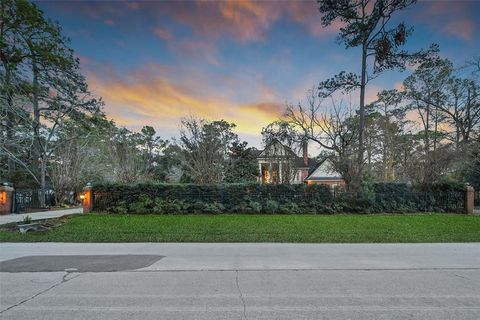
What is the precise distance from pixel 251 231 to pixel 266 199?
5.42m

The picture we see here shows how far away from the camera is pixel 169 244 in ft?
25.2

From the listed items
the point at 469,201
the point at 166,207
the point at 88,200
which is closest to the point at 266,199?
the point at 166,207

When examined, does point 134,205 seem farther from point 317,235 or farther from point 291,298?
point 291,298

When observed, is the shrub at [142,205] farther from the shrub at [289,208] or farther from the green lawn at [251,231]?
the shrub at [289,208]

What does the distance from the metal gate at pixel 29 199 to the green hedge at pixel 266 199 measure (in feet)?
18.2

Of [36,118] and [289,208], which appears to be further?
[36,118]

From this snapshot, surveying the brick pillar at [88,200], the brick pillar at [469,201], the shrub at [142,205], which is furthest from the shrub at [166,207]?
the brick pillar at [469,201]

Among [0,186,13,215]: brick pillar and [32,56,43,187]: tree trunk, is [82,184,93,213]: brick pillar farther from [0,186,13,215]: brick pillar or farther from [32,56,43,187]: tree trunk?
[32,56,43,187]: tree trunk

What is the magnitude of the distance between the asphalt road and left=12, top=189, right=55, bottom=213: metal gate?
35.0 ft

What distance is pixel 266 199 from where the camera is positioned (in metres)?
14.7

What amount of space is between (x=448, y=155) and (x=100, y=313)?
22442 mm

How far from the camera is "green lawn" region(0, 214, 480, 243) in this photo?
8.30m

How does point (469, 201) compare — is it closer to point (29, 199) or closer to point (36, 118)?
point (29, 199)

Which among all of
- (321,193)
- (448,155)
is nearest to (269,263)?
(321,193)
